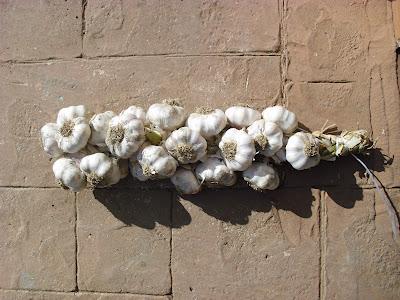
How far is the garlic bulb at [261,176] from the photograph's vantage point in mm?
3230

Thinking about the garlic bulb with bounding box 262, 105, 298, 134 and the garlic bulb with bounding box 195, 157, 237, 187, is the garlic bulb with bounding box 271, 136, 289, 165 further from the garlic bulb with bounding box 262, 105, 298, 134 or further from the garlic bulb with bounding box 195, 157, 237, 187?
the garlic bulb with bounding box 195, 157, 237, 187

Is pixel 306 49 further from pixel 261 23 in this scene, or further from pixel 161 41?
pixel 161 41

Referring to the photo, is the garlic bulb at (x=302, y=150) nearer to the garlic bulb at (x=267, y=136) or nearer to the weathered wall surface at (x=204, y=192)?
the garlic bulb at (x=267, y=136)

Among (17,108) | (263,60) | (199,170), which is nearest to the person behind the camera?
(199,170)

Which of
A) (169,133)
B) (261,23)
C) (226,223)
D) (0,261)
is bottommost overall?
(0,261)

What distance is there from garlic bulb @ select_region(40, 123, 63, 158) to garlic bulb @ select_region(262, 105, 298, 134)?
1568mm

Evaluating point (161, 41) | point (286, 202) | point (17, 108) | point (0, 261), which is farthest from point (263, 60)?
point (0, 261)

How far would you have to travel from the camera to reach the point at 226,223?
3.51 meters

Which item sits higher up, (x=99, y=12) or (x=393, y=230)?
(x=99, y=12)

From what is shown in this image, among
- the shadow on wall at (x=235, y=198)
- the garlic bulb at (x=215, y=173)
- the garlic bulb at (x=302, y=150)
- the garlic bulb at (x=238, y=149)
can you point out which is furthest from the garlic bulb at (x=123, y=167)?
the garlic bulb at (x=302, y=150)

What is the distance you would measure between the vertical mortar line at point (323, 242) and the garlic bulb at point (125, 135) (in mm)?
1429

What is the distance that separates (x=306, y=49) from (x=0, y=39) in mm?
2521

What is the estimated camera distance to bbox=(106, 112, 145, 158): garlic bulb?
3168mm

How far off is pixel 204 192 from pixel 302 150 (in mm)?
834
